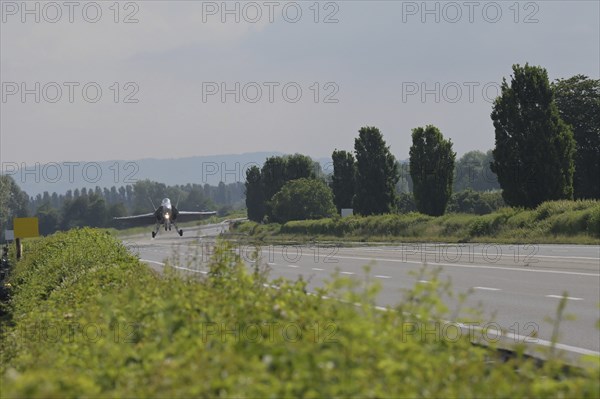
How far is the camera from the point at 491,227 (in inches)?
1713

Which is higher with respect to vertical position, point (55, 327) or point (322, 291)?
point (322, 291)

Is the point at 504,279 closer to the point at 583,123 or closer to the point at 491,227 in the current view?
the point at 491,227

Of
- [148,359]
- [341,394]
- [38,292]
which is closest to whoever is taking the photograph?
[341,394]

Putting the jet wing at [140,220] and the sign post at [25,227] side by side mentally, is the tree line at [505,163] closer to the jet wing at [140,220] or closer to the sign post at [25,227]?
the jet wing at [140,220]

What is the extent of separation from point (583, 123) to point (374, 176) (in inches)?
710

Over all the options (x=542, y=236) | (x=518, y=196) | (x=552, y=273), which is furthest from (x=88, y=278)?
(x=518, y=196)

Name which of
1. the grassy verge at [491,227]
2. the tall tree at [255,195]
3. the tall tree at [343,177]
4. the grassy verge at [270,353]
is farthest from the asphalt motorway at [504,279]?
the tall tree at [255,195]

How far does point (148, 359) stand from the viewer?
5688mm

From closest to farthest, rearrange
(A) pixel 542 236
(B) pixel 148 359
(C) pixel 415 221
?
(B) pixel 148 359 → (A) pixel 542 236 → (C) pixel 415 221

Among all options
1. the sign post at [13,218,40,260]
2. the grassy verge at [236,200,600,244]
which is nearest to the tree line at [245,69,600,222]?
the grassy verge at [236,200,600,244]

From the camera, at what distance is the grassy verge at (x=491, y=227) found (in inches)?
1431

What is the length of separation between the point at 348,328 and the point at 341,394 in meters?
0.86

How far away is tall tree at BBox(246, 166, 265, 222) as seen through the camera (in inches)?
5030

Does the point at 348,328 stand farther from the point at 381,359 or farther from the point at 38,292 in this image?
the point at 38,292
